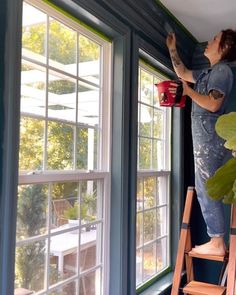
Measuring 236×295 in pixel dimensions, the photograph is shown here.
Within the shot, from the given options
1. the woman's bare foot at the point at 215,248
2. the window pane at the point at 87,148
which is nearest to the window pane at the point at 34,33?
the window pane at the point at 87,148

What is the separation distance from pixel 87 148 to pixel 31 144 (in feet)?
1.54

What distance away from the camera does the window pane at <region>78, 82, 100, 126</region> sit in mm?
1930

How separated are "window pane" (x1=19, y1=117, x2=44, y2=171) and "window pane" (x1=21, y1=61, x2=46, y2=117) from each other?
0.05 metres

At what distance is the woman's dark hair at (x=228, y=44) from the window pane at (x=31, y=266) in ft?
5.22

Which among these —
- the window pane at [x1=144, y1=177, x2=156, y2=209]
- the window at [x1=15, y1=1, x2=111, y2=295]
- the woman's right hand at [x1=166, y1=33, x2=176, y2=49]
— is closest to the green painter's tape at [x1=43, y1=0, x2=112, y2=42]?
the window at [x1=15, y1=1, x2=111, y2=295]

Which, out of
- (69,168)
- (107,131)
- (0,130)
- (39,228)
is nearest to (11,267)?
(39,228)

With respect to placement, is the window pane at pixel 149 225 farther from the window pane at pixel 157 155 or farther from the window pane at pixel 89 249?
the window pane at pixel 89 249

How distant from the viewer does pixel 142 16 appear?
7.34ft

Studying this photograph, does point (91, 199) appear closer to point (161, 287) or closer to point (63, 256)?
point (63, 256)

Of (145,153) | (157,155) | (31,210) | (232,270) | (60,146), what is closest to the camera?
(31,210)

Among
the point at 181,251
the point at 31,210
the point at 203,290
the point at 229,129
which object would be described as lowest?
the point at 203,290

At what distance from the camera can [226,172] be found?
27.6 inches

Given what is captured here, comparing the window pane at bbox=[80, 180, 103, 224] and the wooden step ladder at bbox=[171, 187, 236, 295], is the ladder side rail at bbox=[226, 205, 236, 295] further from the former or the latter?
the window pane at bbox=[80, 180, 103, 224]

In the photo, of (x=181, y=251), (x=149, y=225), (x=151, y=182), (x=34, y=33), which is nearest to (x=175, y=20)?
(x=151, y=182)
